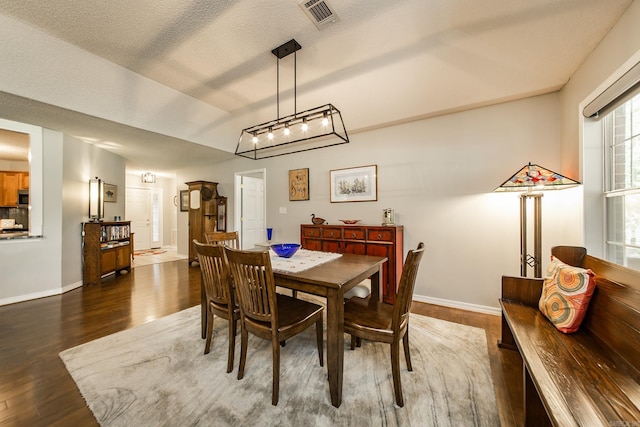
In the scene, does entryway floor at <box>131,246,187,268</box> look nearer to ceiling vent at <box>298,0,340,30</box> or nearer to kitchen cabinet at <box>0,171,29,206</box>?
kitchen cabinet at <box>0,171,29,206</box>

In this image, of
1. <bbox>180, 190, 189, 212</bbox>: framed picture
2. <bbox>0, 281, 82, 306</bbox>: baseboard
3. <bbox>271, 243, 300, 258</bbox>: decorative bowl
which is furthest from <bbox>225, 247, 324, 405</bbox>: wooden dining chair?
<bbox>180, 190, 189, 212</bbox>: framed picture

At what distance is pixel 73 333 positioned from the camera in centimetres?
231

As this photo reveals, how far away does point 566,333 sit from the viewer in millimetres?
1402

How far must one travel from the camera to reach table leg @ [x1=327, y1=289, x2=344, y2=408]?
4.67 feet

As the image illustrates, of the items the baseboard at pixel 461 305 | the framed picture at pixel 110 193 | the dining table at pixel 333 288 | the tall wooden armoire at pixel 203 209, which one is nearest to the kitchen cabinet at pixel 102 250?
the framed picture at pixel 110 193

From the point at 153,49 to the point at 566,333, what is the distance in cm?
415

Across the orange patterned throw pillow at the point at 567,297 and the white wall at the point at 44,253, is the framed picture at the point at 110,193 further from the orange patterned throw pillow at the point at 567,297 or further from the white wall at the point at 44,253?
the orange patterned throw pillow at the point at 567,297

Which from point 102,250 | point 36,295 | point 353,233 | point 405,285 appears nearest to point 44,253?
point 36,295

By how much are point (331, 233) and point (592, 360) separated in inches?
102

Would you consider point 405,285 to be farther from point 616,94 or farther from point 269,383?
point 616,94

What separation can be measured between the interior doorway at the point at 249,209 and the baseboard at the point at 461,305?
322 cm

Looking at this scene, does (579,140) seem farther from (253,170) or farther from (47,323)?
(47,323)

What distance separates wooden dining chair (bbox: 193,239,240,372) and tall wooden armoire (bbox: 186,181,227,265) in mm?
3509

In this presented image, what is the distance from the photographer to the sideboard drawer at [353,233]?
3.18m
